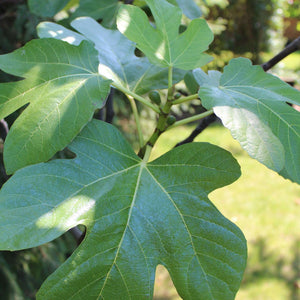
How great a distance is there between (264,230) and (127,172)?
3.56 m

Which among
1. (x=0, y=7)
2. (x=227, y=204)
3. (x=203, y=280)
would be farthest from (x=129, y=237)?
(x=227, y=204)

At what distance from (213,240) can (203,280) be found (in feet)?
0.28

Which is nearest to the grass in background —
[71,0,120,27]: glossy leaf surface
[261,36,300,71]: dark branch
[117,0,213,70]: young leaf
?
[261,36,300,71]: dark branch

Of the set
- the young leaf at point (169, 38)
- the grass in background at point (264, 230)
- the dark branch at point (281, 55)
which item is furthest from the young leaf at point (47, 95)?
the grass in background at point (264, 230)

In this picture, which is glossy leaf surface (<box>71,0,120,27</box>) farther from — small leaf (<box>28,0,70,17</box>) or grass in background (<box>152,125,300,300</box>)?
grass in background (<box>152,125,300,300</box>)

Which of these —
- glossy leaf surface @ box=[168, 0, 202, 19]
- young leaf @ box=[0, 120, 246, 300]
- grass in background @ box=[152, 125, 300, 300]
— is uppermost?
glossy leaf surface @ box=[168, 0, 202, 19]

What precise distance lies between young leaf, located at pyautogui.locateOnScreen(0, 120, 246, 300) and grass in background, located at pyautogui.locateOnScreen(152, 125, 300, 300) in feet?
9.15

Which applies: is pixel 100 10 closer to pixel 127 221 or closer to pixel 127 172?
pixel 127 172

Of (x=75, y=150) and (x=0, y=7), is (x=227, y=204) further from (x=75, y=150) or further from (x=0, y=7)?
(x=75, y=150)

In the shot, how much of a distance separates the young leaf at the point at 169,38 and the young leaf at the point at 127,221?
217 millimetres

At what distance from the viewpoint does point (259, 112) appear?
0.77 metres

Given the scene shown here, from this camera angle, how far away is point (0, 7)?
2771 mm

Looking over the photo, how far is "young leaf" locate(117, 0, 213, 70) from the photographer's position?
2.78ft

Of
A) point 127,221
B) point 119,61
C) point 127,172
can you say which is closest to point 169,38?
point 119,61
